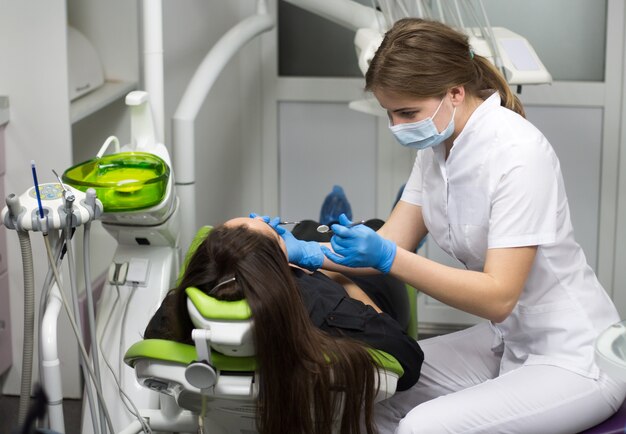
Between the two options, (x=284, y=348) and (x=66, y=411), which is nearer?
(x=284, y=348)

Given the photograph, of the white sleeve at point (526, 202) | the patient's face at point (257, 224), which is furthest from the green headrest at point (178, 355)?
the white sleeve at point (526, 202)

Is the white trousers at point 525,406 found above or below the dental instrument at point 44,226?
below

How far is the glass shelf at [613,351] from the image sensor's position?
1.50 m

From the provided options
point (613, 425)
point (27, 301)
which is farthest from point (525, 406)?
point (27, 301)

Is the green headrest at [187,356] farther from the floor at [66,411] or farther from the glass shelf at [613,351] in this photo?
the floor at [66,411]

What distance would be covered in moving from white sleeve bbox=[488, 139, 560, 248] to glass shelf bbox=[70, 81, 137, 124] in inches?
50.2

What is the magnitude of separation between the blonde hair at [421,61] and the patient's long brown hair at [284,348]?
0.40 m

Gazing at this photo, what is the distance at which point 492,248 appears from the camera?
6.29 feet

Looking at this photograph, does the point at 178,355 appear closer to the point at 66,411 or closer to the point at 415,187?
the point at 415,187

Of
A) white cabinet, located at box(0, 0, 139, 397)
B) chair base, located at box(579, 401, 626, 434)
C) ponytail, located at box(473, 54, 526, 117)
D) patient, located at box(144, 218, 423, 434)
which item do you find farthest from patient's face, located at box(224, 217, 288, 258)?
white cabinet, located at box(0, 0, 139, 397)

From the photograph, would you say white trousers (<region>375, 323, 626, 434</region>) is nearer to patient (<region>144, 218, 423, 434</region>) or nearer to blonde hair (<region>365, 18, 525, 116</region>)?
patient (<region>144, 218, 423, 434</region>)

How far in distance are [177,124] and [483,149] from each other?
0.99 meters

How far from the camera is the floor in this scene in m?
2.68

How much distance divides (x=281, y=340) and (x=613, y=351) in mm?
533
